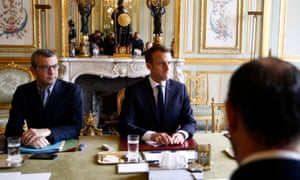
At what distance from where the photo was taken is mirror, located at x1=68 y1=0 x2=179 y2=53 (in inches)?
179

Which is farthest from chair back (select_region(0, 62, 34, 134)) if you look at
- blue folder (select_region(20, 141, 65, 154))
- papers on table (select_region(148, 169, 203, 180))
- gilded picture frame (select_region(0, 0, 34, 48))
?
papers on table (select_region(148, 169, 203, 180))

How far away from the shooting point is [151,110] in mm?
2182

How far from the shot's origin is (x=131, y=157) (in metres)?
1.58

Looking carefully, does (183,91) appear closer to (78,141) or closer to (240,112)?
(78,141)

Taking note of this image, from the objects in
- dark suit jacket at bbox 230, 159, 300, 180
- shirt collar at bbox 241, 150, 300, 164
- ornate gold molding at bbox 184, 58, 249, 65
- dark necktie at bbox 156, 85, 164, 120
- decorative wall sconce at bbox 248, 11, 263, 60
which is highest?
decorative wall sconce at bbox 248, 11, 263, 60

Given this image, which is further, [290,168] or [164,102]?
[164,102]

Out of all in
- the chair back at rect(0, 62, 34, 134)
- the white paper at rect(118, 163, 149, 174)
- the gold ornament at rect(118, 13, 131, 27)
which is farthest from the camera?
the gold ornament at rect(118, 13, 131, 27)

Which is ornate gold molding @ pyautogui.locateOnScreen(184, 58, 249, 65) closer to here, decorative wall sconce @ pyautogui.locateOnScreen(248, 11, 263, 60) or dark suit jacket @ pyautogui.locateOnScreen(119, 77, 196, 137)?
decorative wall sconce @ pyautogui.locateOnScreen(248, 11, 263, 60)

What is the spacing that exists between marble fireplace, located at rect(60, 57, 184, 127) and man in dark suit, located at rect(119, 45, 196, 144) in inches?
83.9

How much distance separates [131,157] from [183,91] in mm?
852

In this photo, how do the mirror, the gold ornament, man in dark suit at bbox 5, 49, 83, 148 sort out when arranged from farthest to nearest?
the mirror
the gold ornament
man in dark suit at bbox 5, 49, 83, 148

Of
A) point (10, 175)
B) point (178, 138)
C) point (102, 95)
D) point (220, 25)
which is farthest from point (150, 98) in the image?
point (220, 25)

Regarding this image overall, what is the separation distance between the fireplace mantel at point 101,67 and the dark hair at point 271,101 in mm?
3772

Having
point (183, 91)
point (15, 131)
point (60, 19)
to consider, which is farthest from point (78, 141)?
point (60, 19)
